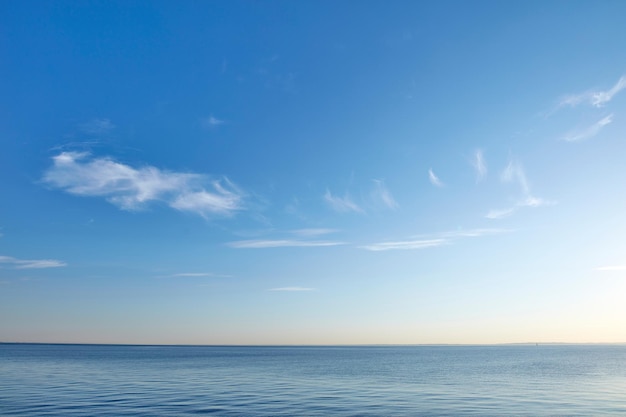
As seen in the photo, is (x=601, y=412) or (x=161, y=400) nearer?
(x=601, y=412)

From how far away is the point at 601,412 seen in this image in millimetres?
45281

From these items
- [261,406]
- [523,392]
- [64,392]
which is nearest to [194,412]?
[261,406]

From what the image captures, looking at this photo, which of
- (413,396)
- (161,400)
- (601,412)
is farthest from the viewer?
(413,396)

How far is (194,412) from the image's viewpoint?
4456 cm

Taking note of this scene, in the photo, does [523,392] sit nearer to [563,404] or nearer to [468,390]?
[468,390]

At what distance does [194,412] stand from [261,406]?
7.41 m

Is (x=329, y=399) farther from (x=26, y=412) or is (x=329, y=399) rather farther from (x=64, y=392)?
(x=64, y=392)

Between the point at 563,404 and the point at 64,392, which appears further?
the point at 64,392

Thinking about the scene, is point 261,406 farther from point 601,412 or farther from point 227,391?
point 601,412

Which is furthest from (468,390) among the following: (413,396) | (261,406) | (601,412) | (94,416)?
(94,416)

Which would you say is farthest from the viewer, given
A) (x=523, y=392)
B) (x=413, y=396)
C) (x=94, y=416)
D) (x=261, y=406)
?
(x=523, y=392)

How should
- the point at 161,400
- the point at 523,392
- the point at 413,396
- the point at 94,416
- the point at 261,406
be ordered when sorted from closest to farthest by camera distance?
the point at 94,416 < the point at 261,406 < the point at 161,400 < the point at 413,396 < the point at 523,392

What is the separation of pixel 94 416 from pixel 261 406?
16030mm

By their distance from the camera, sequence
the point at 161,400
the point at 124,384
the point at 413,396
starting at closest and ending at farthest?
1. the point at 161,400
2. the point at 413,396
3. the point at 124,384
